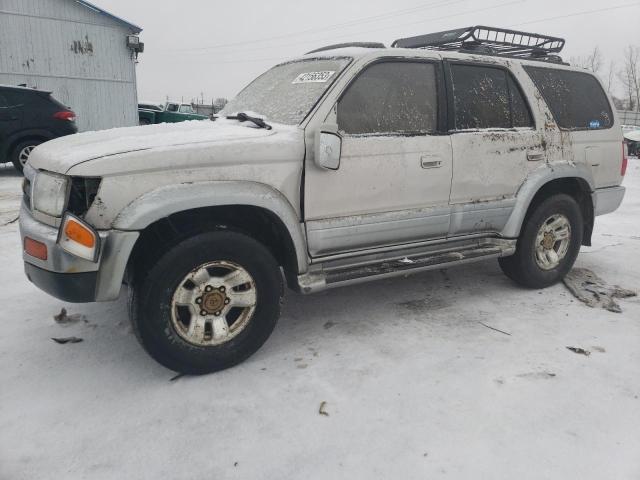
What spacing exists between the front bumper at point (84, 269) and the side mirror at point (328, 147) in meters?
1.08

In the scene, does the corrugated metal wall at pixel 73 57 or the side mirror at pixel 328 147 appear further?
the corrugated metal wall at pixel 73 57

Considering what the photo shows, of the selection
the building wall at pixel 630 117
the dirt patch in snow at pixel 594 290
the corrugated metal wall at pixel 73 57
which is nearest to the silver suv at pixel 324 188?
the dirt patch in snow at pixel 594 290

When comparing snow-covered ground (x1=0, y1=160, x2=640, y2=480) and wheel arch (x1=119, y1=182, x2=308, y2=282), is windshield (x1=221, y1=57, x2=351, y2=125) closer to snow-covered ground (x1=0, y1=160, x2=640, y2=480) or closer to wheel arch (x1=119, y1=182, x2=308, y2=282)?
wheel arch (x1=119, y1=182, x2=308, y2=282)

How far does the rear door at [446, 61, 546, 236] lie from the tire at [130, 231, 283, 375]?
1.54 metres

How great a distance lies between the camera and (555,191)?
413cm

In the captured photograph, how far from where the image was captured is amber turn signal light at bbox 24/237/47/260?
244 centimetres

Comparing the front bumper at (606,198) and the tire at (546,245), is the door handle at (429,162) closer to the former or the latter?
the tire at (546,245)

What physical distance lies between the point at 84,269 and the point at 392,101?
2.11 m


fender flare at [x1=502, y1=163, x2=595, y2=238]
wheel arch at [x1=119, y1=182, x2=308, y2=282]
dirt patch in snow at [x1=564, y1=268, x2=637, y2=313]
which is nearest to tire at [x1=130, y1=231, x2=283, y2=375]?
wheel arch at [x1=119, y1=182, x2=308, y2=282]

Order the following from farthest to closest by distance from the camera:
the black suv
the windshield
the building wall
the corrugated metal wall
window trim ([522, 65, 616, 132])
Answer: the building wall < the corrugated metal wall < the black suv < window trim ([522, 65, 616, 132]) < the windshield

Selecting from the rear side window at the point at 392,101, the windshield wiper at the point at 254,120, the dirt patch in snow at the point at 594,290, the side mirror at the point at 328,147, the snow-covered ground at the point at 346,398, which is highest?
the rear side window at the point at 392,101

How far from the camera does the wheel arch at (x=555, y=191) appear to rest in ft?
12.5

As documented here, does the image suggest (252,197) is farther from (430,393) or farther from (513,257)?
(513,257)

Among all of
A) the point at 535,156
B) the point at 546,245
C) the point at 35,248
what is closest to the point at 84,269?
the point at 35,248
